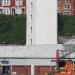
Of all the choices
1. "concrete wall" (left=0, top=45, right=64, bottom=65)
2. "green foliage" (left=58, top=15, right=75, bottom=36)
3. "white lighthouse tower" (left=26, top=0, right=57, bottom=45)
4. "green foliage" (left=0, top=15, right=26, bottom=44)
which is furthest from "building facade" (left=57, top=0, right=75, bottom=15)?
"concrete wall" (left=0, top=45, right=64, bottom=65)

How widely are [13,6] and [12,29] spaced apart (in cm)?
876

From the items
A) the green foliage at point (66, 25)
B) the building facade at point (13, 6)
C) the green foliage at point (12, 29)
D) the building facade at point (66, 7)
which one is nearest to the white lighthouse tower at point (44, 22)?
the green foliage at point (12, 29)

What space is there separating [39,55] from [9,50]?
2723mm

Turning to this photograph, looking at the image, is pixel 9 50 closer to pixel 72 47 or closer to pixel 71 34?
pixel 72 47

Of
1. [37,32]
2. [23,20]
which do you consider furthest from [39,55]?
[23,20]

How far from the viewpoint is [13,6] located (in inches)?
2842

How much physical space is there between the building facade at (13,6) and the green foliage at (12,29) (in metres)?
5.91

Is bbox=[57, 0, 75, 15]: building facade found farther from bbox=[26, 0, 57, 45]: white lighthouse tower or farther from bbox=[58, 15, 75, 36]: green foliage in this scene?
bbox=[26, 0, 57, 45]: white lighthouse tower

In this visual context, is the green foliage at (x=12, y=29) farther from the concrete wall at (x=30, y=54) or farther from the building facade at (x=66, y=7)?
the concrete wall at (x=30, y=54)

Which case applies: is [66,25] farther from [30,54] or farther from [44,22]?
[30,54]

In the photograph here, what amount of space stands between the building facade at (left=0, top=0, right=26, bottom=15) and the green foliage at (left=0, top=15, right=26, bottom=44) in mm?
5908

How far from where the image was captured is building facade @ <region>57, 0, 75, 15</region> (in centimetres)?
7269

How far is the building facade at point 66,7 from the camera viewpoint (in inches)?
2862

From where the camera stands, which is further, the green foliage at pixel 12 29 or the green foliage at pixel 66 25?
the green foliage at pixel 66 25
